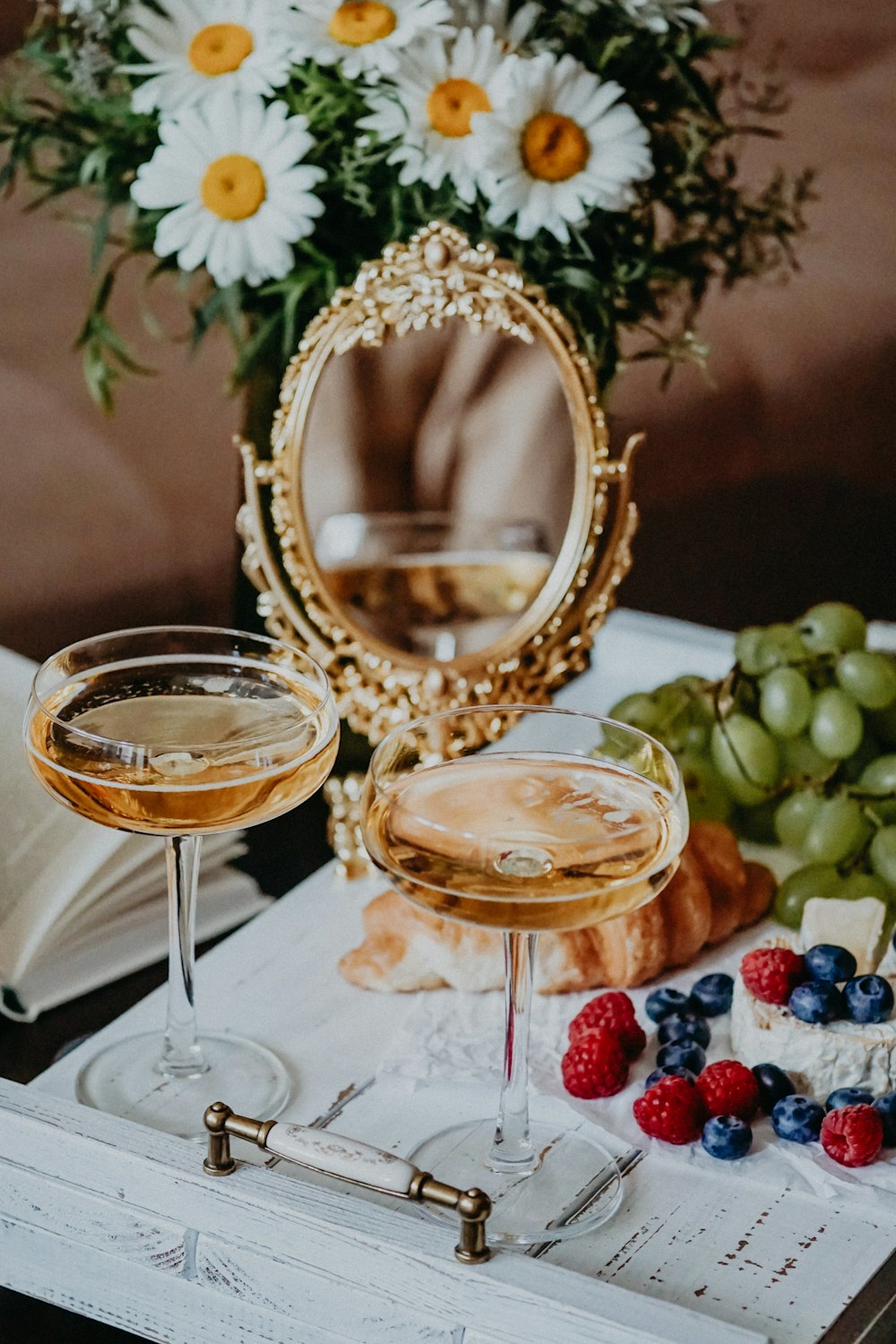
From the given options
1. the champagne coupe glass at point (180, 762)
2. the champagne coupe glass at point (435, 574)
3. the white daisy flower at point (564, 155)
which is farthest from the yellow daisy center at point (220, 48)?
the champagne coupe glass at point (180, 762)

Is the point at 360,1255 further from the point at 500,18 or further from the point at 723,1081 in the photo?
the point at 500,18

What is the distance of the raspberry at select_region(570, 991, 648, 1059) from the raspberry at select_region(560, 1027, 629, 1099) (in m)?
0.03

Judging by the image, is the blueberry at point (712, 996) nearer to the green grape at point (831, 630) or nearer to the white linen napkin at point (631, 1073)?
the white linen napkin at point (631, 1073)

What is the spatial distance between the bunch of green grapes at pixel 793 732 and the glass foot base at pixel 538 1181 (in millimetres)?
384

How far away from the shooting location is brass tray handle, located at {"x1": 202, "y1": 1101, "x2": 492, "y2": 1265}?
0.84 metres

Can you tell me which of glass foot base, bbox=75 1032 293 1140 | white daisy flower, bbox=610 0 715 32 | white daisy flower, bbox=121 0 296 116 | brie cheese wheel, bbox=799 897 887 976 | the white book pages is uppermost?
white daisy flower, bbox=610 0 715 32

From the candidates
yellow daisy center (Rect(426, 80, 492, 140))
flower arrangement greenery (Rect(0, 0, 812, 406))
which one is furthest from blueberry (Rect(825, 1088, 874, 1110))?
yellow daisy center (Rect(426, 80, 492, 140))

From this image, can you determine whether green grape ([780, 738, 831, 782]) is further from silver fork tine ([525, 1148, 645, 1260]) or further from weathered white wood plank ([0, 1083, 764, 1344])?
weathered white wood plank ([0, 1083, 764, 1344])

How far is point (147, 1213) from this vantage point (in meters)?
0.92

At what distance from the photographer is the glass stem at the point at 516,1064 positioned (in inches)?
38.3

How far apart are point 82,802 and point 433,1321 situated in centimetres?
36

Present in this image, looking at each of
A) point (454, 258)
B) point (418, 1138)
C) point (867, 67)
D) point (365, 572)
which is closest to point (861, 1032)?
point (418, 1138)

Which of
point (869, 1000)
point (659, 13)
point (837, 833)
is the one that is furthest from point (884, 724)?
point (659, 13)

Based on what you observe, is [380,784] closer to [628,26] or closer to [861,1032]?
[861,1032]
